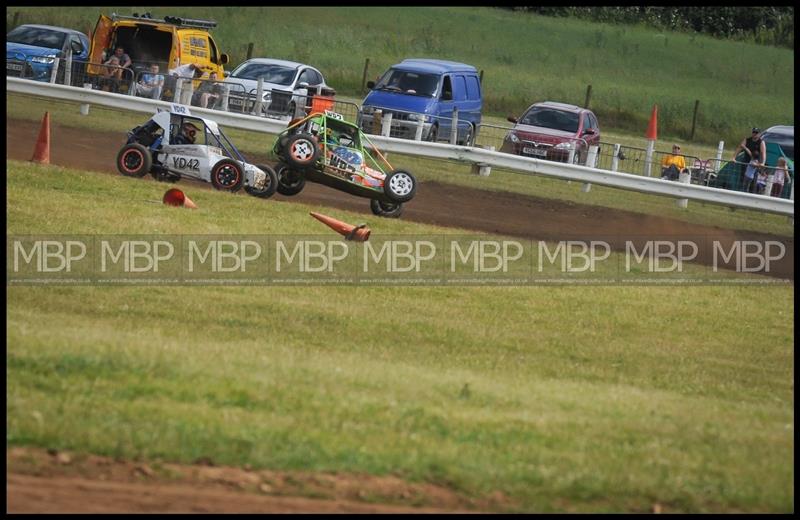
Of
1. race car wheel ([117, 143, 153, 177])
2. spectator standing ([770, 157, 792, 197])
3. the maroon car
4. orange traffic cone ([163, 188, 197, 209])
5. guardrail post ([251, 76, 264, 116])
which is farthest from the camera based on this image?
the maroon car

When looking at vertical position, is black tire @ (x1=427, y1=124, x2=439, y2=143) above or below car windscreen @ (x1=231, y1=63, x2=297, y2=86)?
below

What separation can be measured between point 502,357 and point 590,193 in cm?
1231

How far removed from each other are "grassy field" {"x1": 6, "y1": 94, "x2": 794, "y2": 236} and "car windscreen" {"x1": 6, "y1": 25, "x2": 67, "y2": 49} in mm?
3492

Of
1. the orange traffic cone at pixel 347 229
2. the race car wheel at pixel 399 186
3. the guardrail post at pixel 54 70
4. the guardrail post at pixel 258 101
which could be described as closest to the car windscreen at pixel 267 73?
the guardrail post at pixel 258 101

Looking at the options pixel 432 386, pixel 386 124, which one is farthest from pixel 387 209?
pixel 432 386

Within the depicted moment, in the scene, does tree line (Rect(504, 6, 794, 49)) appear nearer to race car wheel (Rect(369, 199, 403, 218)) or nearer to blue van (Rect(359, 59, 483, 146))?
blue van (Rect(359, 59, 483, 146))

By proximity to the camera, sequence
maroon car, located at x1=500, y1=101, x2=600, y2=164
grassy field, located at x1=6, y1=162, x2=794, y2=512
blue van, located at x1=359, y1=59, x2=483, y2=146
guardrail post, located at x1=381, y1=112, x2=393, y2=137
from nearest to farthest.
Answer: grassy field, located at x1=6, y1=162, x2=794, y2=512, guardrail post, located at x1=381, y1=112, x2=393, y2=137, blue van, located at x1=359, y1=59, x2=483, y2=146, maroon car, located at x1=500, y1=101, x2=600, y2=164

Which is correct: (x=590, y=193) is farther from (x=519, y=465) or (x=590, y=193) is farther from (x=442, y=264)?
(x=519, y=465)

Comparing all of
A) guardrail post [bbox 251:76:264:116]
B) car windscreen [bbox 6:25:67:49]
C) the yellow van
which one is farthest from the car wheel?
car windscreen [bbox 6:25:67:49]

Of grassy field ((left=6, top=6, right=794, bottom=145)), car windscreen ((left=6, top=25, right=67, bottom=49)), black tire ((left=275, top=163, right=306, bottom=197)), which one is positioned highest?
grassy field ((left=6, top=6, right=794, bottom=145))

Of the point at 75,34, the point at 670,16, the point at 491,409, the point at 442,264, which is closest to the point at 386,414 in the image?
the point at 491,409

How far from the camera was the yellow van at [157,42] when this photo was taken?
90.7ft

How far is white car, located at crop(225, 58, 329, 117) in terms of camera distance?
24141 mm

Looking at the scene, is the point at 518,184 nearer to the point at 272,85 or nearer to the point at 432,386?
the point at 272,85
